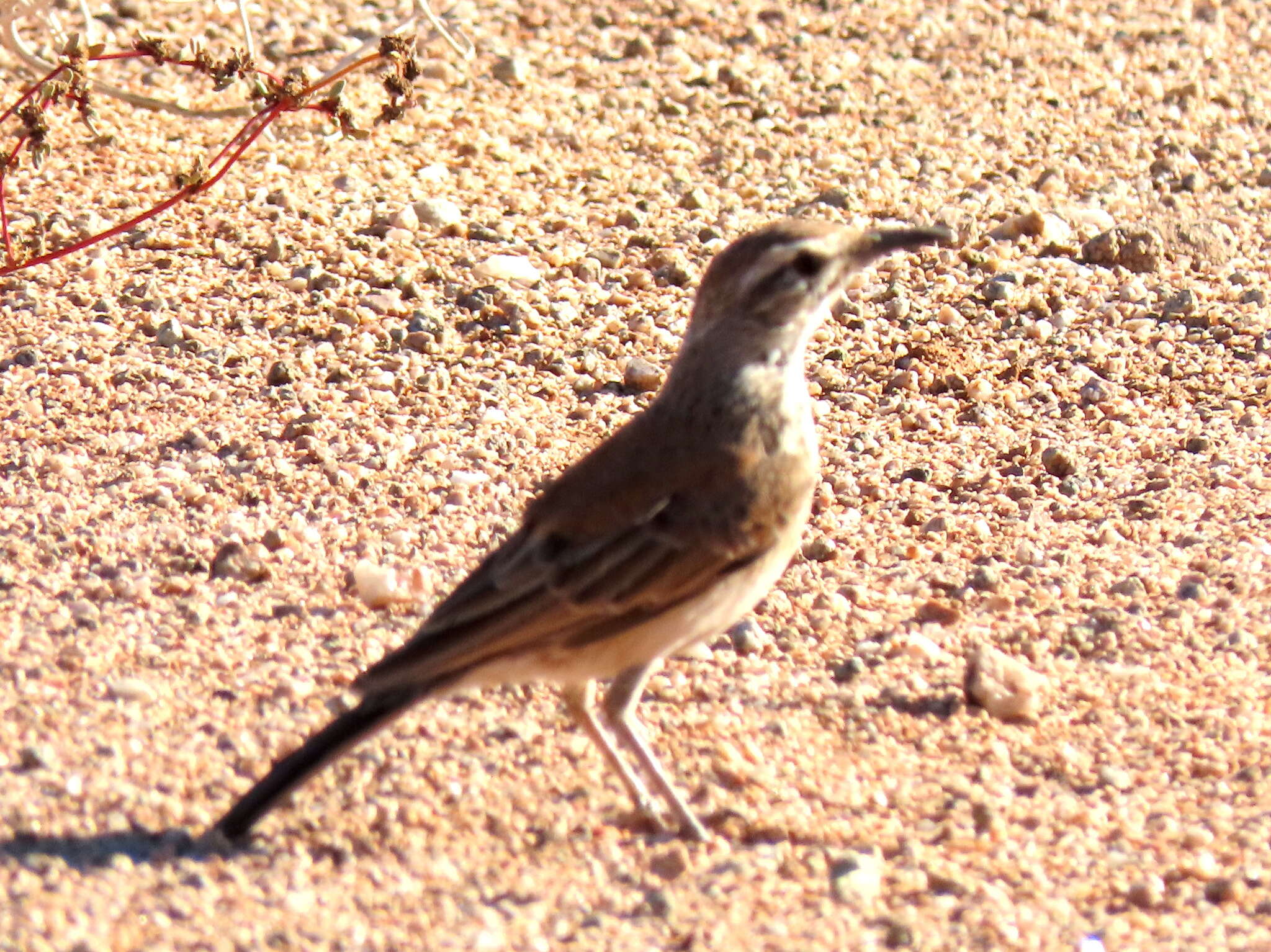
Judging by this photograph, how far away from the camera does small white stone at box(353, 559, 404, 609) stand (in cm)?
596

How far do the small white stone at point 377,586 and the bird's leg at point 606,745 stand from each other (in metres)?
0.96

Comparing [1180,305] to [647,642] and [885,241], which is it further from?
[647,642]

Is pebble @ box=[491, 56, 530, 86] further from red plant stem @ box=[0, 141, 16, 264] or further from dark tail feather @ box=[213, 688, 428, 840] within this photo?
dark tail feather @ box=[213, 688, 428, 840]

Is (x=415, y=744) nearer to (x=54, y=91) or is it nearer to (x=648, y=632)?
(x=648, y=632)

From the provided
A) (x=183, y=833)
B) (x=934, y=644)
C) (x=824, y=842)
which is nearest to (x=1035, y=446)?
(x=934, y=644)

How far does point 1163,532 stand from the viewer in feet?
21.7

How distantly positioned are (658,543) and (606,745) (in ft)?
2.02

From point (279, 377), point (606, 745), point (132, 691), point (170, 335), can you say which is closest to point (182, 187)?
point (170, 335)

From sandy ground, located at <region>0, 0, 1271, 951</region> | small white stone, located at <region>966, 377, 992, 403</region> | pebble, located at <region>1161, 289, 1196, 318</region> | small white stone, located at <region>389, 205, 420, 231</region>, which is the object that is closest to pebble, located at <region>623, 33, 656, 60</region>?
sandy ground, located at <region>0, 0, 1271, 951</region>

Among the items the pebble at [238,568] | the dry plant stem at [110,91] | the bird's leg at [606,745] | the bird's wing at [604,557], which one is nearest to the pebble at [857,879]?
the bird's leg at [606,745]

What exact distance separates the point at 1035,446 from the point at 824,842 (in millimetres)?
2810

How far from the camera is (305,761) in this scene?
4.55m

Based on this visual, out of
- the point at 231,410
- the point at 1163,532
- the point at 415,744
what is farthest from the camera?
the point at 231,410

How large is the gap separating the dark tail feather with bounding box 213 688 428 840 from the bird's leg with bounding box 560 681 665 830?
648 mm
